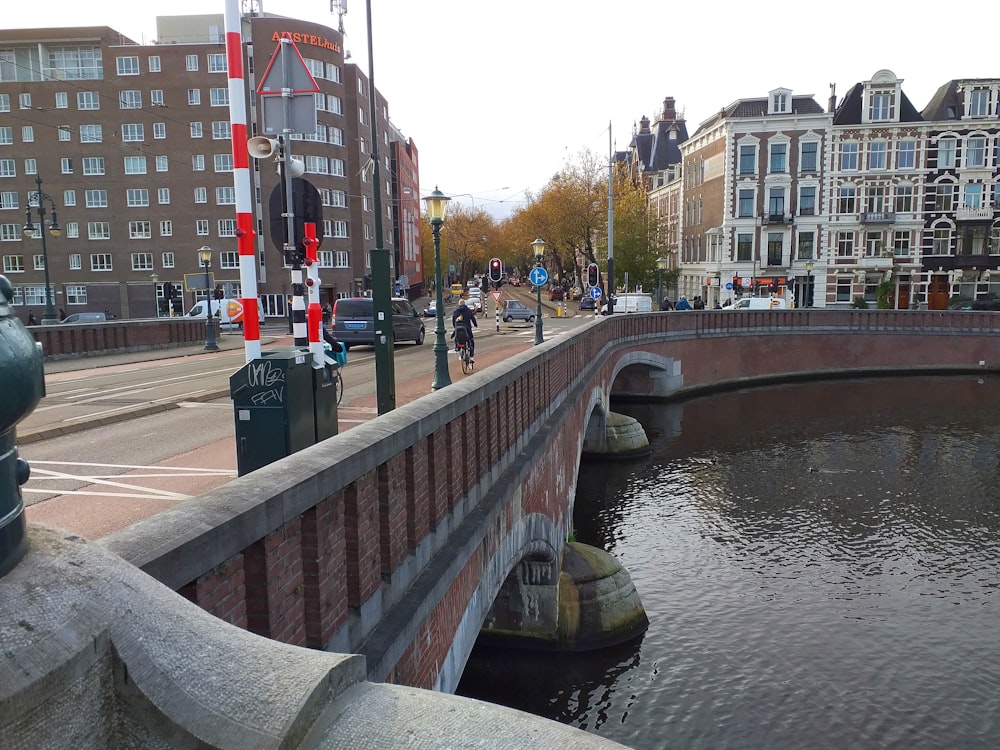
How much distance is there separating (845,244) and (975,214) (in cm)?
768

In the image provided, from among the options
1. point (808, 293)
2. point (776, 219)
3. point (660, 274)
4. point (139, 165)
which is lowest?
point (808, 293)

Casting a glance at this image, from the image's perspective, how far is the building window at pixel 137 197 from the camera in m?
55.0

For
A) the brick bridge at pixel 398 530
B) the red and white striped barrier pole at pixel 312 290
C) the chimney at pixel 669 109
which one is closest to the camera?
the brick bridge at pixel 398 530

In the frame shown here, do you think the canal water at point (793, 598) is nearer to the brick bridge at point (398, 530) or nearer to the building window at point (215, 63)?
the brick bridge at point (398, 530)

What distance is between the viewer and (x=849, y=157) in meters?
50.3

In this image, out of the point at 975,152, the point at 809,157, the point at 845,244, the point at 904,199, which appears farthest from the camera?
the point at 845,244

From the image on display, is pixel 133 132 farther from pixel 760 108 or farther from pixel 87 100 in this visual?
pixel 760 108

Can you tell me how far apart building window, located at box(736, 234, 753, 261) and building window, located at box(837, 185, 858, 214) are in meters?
5.71

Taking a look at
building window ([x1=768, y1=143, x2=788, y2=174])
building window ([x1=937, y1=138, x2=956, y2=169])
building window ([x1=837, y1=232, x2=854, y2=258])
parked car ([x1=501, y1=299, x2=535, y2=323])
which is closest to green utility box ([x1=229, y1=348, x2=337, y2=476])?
parked car ([x1=501, y1=299, x2=535, y2=323])

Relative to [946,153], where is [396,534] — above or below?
below

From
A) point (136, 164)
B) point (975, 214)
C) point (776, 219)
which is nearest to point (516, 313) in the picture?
point (776, 219)

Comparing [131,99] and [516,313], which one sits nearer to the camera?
[516,313]

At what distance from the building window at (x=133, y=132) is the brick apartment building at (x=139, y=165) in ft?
0.27

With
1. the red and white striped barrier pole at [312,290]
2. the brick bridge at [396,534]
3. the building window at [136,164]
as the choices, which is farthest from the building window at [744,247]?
the red and white striped barrier pole at [312,290]
